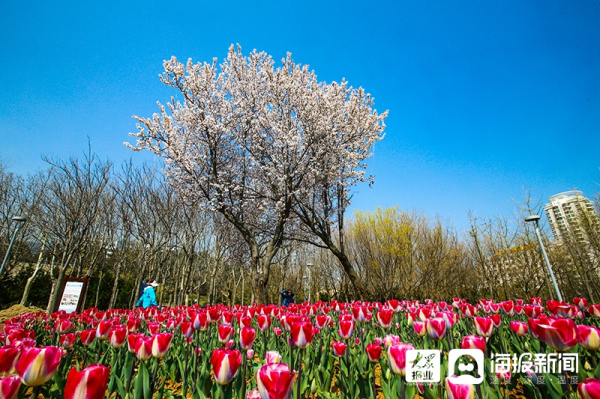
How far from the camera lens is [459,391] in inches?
44.6

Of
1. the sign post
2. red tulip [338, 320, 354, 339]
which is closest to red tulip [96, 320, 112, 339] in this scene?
red tulip [338, 320, 354, 339]

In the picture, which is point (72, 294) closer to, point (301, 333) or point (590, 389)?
point (301, 333)

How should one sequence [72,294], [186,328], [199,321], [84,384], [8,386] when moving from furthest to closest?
[72,294] → [199,321] → [186,328] → [8,386] → [84,384]

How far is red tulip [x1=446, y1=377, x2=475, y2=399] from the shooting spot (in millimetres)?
1121

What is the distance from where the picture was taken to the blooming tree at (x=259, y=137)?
1066 centimetres

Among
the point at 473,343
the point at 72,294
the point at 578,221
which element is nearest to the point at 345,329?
the point at 473,343

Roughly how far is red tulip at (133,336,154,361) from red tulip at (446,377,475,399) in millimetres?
1738

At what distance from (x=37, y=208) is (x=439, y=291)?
19.4 metres

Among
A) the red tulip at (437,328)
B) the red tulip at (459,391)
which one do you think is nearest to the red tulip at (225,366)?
the red tulip at (459,391)

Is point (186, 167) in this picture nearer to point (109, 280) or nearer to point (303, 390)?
point (303, 390)

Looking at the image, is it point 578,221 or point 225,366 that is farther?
point 578,221

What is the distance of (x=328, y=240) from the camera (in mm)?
11125

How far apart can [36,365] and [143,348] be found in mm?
601

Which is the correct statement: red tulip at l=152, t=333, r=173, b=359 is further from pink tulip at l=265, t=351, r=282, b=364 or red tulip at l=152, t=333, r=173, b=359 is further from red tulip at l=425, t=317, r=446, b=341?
red tulip at l=425, t=317, r=446, b=341
